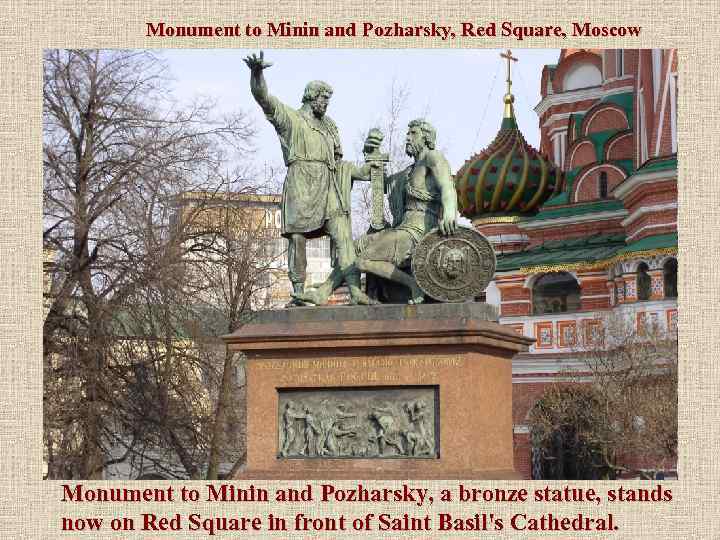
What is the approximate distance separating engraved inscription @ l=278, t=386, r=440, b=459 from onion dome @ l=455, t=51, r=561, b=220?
2655cm

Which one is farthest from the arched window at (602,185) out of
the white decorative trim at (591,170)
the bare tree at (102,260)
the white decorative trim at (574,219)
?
the bare tree at (102,260)

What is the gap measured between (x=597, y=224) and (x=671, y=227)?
5466 millimetres

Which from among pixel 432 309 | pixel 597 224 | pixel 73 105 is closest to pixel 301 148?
pixel 432 309

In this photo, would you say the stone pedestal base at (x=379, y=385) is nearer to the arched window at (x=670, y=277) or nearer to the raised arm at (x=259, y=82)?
the raised arm at (x=259, y=82)

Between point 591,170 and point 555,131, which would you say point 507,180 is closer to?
point 591,170

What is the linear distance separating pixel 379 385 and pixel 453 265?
1.43m

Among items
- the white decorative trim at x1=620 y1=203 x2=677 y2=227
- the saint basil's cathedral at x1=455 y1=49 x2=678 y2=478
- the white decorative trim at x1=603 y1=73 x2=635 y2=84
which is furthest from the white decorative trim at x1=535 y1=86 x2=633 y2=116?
the white decorative trim at x1=620 y1=203 x2=677 y2=227

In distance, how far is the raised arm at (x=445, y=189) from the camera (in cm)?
1647

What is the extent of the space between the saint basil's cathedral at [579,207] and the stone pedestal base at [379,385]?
59.3 feet

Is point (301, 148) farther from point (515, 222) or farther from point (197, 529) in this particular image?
point (515, 222)

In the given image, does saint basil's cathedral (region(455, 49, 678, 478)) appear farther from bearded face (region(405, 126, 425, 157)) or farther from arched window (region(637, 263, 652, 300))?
bearded face (region(405, 126, 425, 157))

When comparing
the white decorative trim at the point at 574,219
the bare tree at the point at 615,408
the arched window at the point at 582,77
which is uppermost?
the arched window at the point at 582,77

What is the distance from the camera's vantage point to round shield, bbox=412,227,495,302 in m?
16.4

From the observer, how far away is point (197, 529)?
48.8 ft
